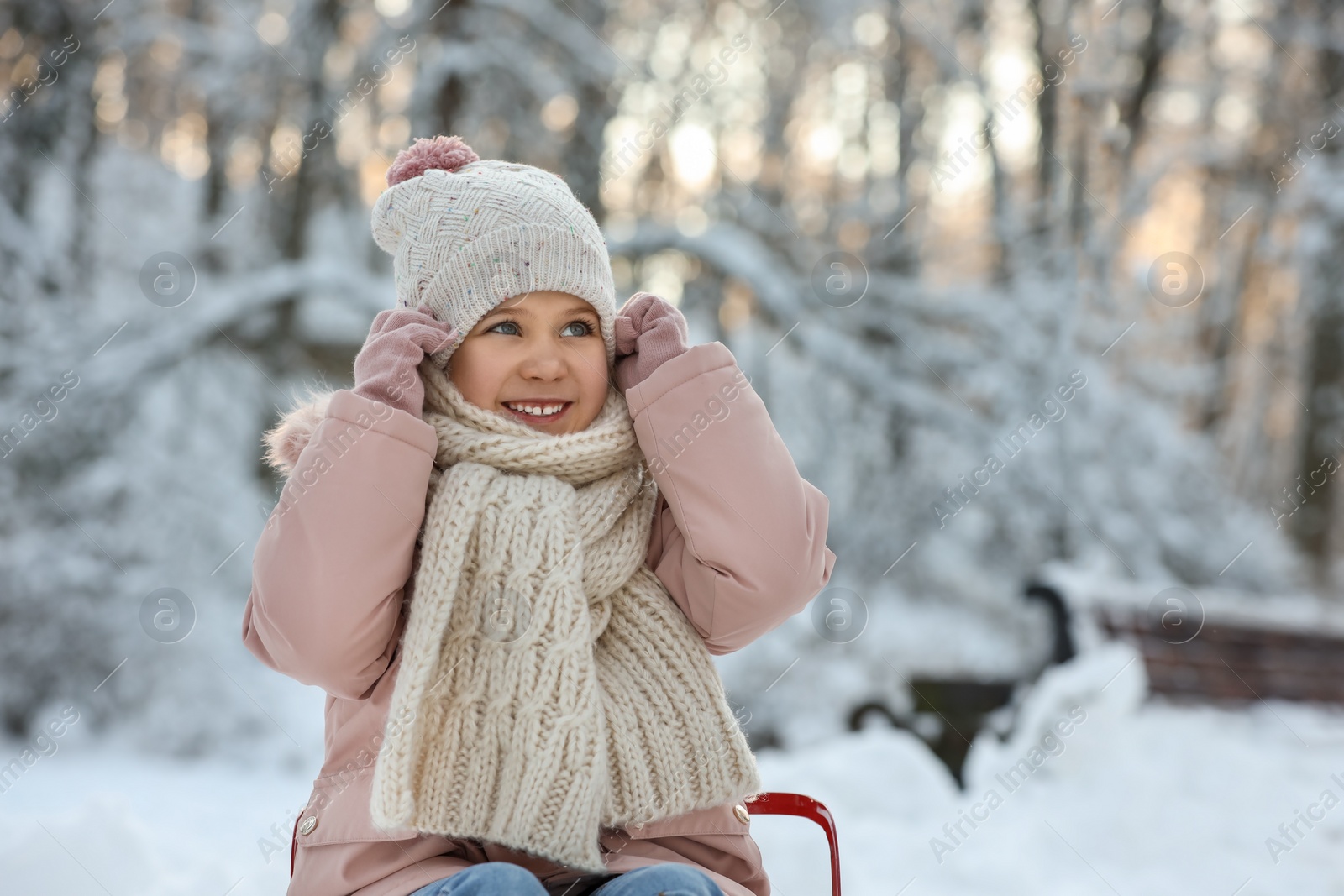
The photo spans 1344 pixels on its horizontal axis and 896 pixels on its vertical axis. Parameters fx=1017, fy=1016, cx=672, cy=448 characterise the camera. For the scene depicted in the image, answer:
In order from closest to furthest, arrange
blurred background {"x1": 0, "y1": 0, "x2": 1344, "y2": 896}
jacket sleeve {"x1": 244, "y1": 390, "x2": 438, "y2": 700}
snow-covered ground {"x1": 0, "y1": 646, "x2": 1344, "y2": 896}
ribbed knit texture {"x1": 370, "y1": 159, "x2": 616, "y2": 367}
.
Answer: jacket sleeve {"x1": 244, "y1": 390, "x2": 438, "y2": 700} → ribbed knit texture {"x1": 370, "y1": 159, "x2": 616, "y2": 367} → snow-covered ground {"x1": 0, "y1": 646, "x2": 1344, "y2": 896} → blurred background {"x1": 0, "y1": 0, "x2": 1344, "y2": 896}

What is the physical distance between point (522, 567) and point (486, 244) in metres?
0.53

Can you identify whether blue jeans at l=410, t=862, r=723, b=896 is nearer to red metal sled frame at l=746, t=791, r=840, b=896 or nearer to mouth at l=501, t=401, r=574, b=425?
red metal sled frame at l=746, t=791, r=840, b=896

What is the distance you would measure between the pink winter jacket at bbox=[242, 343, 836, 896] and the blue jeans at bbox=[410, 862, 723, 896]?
0.50ft

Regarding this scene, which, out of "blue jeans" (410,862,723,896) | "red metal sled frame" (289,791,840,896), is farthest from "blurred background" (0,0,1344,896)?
"blue jeans" (410,862,723,896)

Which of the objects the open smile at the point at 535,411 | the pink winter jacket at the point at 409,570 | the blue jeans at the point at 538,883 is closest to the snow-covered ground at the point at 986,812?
the pink winter jacket at the point at 409,570

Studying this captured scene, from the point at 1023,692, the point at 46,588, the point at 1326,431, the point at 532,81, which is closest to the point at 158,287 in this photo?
the point at 46,588

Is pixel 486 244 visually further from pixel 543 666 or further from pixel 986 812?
pixel 986 812

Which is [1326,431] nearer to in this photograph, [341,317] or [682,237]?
[682,237]

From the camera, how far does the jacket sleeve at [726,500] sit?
1557 millimetres

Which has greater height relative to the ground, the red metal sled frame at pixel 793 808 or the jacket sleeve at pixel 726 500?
the jacket sleeve at pixel 726 500

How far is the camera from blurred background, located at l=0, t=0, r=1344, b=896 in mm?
3154

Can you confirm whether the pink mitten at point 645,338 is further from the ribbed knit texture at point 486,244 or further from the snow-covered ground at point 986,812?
the snow-covered ground at point 986,812

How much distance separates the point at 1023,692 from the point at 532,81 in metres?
3.40

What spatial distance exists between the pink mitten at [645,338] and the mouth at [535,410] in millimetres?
123
